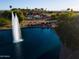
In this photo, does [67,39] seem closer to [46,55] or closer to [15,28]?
[46,55]

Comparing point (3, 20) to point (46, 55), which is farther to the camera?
point (3, 20)

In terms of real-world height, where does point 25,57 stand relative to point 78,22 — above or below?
below

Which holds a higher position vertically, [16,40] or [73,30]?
[73,30]

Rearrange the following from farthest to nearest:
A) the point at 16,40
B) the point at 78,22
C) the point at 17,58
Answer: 1. the point at 16,40
2. the point at 78,22
3. the point at 17,58

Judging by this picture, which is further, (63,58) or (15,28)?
(15,28)

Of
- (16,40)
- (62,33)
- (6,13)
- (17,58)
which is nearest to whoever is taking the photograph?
(17,58)

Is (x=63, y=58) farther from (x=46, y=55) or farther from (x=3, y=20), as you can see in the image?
(x=3, y=20)

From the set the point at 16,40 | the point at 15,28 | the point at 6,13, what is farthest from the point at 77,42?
the point at 6,13

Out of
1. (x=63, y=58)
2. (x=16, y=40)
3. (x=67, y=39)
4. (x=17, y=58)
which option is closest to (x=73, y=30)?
(x=67, y=39)

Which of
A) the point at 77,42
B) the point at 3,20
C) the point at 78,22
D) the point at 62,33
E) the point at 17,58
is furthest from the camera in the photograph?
the point at 3,20
